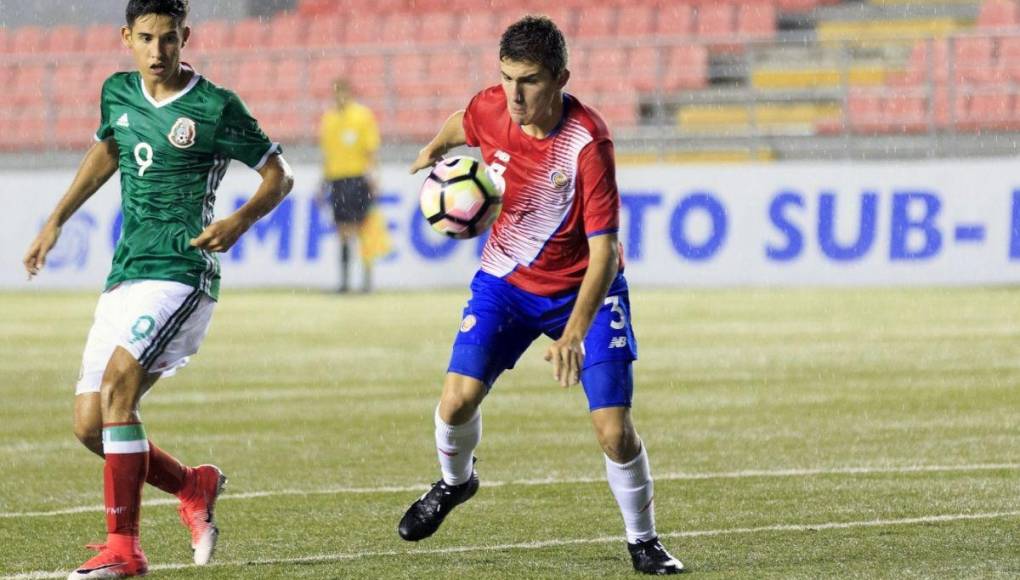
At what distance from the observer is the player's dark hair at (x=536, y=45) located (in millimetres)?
6016

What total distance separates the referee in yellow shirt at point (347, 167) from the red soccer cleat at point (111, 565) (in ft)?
46.8

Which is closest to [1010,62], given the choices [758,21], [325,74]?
[758,21]

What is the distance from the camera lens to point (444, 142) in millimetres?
6754

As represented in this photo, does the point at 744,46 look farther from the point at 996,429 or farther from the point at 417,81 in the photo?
the point at 996,429

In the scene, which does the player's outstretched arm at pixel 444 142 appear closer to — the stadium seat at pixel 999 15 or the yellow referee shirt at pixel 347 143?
the yellow referee shirt at pixel 347 143

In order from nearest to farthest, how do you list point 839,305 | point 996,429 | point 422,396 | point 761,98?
point 996,429 < point 422,396 < point 839,305 < point 761,98

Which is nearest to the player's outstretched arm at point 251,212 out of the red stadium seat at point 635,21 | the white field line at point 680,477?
the white field line at point 680,477

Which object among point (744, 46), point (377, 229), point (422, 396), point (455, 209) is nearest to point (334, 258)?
point (377, 229)

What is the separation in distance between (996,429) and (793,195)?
942 centimetres

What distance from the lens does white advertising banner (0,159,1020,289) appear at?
741 inches

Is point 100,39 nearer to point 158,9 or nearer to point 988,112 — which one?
point 988,112

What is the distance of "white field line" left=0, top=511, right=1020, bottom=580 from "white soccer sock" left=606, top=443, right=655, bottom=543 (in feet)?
1.93

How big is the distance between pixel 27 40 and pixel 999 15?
15947 mm

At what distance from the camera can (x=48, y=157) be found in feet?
83.9
